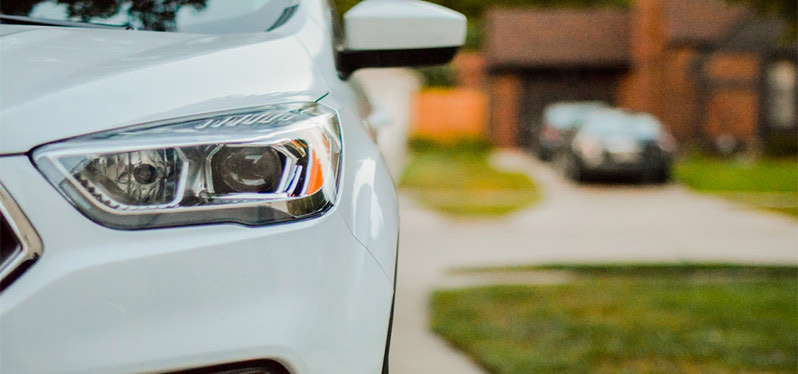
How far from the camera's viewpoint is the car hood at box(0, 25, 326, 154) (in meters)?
1.48

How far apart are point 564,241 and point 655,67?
20257 mm

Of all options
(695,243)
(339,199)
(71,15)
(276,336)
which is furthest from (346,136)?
(695,243)

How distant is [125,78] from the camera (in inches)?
62.7

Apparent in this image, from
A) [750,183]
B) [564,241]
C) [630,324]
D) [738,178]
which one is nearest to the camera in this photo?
[630,324]

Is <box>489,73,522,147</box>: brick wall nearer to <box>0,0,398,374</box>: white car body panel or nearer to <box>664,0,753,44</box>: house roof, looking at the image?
<box>664,0,753,44</box>: house roof

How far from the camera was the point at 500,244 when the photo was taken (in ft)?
24.4

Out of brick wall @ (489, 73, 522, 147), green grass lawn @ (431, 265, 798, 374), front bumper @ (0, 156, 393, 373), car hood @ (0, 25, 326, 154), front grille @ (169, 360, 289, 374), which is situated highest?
car hood @ (0, 25, 326, 154)

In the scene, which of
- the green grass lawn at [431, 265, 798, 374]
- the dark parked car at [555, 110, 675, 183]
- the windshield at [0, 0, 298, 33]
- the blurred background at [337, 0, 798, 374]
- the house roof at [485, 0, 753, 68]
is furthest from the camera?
the house roof at [485, 0, 753, 68]

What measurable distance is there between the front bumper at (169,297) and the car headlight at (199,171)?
0.10ft

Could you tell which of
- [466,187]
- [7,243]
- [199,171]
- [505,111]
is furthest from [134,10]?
[505,111]

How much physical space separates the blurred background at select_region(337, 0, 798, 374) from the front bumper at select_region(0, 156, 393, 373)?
66.9 inches

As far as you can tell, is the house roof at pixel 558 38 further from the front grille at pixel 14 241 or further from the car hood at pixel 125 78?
the front grille at pixel 14 241

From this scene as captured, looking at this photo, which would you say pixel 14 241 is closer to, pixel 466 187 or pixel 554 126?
pixel 466 187

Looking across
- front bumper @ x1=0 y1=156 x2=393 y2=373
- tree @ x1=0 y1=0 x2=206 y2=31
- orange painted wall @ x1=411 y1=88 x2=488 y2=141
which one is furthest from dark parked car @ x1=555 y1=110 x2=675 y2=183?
front bumper @ x1=0 y1=156 x2=393 y2=373
